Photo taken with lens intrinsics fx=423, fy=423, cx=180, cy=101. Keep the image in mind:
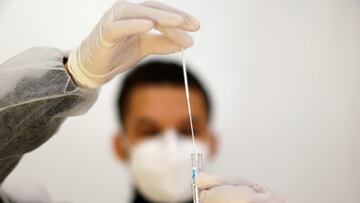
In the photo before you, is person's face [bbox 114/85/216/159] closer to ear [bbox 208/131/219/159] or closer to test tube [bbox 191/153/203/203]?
ear [bbox 208/131/219/159]

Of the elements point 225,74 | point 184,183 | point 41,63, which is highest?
point 41,63

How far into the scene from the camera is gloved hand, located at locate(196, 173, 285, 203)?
840 mm

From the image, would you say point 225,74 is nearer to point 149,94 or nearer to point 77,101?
point 149,94

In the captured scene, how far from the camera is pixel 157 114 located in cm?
140

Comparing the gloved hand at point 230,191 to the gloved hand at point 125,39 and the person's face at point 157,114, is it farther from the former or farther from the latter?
the person's face at point 157,114

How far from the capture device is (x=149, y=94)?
1.42m

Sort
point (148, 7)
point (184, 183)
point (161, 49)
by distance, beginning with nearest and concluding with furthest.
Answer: point (148, 7)
point (161, 49)
point (184, 183)

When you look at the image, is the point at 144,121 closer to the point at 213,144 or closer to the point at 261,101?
the point at 213,144

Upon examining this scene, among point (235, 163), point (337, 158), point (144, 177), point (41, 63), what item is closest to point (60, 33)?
point (41, 63)

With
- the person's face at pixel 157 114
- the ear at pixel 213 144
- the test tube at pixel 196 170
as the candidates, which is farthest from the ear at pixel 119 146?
the test tube at pixel 196 170

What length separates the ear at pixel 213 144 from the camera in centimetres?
141

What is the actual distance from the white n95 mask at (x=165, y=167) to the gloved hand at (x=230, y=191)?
457mm

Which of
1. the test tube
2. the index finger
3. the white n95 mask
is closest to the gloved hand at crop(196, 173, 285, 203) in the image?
the test tube

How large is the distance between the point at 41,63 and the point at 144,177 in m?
0.55
